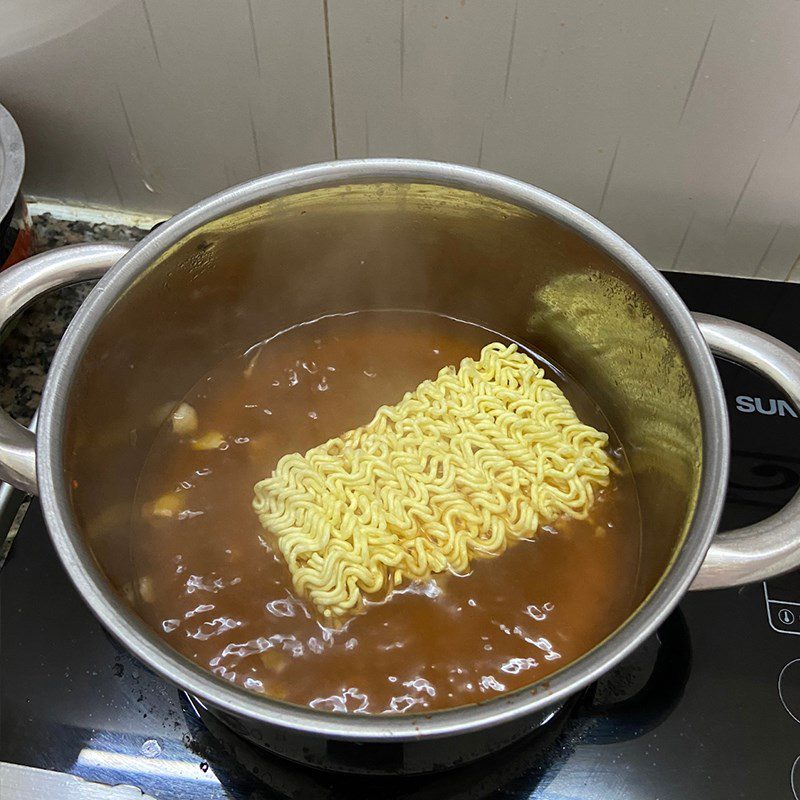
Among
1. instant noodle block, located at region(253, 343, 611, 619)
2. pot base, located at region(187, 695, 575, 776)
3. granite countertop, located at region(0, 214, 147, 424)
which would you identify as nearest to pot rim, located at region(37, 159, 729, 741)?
pot base, located at region(187, 695, 575, 776)

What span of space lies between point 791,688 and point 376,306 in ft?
3.50

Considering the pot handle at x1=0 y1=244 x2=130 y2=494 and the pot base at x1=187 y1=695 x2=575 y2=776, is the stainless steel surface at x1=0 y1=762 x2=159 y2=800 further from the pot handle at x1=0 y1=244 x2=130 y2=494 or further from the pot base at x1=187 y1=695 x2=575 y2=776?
the pot handle at x1=0 y1=244 x2=130 y2=494

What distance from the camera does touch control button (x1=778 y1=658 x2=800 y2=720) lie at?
131cm

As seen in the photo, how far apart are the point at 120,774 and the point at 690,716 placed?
91cm

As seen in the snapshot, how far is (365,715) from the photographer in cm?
95

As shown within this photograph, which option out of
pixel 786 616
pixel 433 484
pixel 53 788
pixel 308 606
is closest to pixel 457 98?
pixel 433 484

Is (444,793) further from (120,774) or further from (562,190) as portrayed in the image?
(562,190)

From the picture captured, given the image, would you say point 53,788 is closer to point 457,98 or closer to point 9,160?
point 9,160

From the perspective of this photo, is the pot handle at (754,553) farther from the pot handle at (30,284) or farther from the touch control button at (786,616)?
the pot handle at (30,284)

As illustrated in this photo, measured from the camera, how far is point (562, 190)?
1.82 m

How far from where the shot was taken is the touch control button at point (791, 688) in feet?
4.31

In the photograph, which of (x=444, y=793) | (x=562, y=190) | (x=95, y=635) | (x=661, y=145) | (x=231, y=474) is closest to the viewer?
(x=444, y=793)

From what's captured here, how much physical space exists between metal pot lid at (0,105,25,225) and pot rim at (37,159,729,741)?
0.42 m

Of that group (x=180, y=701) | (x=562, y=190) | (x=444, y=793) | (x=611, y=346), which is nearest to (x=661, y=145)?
(x=562, y=190)
